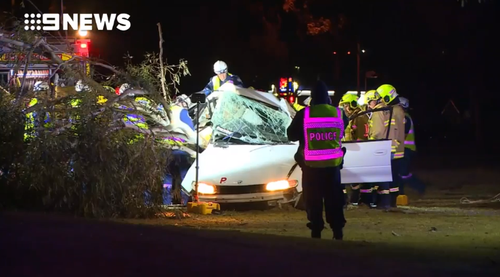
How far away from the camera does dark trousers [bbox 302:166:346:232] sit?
8898 millimetres

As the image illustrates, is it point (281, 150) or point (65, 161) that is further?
point (281, 150)

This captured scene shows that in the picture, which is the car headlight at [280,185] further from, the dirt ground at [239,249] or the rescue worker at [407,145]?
the rescue worker at [407,145]

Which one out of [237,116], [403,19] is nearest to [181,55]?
[403,19]

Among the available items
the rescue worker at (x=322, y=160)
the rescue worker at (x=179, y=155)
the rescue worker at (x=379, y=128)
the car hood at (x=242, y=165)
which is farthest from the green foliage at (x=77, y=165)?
the rescue worker at (x=379, y=128)

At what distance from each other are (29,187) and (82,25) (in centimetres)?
1684

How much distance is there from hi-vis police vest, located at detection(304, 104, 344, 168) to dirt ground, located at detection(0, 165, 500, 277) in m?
0.89

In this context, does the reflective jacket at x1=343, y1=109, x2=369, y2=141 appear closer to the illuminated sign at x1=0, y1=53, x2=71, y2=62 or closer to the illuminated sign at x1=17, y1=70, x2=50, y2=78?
the illuminated sign at x1=0, y1=53, x2=71, y2=62

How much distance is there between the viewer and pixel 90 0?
124 feet

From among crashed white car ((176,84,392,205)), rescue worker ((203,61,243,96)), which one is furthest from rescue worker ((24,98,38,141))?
rescue worker ((203,61,243,96))

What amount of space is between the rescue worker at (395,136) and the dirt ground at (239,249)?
6.96 ft

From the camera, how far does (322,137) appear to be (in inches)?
351

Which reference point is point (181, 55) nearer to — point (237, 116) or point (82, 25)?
point (82, 25)

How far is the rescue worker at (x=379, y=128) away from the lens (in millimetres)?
12734

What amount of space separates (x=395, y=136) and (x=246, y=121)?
2295mm
